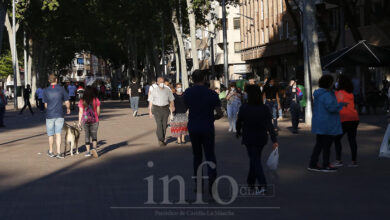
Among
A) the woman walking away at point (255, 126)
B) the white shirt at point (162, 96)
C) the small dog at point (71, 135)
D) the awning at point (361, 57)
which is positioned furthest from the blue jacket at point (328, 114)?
the awning at point (361, 57)

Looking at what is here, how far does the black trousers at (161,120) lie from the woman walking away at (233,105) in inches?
174

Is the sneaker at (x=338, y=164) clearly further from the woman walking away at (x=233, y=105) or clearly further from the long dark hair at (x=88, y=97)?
the woman walking away at (x=233, y=105)

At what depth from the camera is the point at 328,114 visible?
1247 centimetres

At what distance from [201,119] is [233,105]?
13.5 m

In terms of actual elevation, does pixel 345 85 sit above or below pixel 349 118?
above

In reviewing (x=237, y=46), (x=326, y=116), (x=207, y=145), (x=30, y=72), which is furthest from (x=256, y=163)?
(x=237, y=46)

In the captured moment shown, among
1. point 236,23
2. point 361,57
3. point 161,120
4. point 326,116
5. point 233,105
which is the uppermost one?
point 236,23

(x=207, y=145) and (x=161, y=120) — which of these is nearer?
(x=207, y=145)

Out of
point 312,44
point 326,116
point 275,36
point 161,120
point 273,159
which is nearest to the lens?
point 273,159

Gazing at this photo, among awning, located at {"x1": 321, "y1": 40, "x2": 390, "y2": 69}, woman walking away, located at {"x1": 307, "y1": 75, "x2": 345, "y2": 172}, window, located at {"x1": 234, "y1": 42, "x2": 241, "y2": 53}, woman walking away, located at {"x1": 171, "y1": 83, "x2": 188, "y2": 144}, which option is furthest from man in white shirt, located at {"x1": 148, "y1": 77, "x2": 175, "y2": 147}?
window, located at {"x1": 234, "y1": 42, "x2": 241, "y2": 53}

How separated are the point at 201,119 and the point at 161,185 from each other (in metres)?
1.72

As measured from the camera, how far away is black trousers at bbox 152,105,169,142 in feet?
62.3

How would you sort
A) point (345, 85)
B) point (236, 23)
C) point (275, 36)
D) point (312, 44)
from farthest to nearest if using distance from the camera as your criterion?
point (236, 23), point (275, 36), point (312, 44), point (345, 85)

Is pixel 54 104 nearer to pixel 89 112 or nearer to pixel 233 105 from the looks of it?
pixel 89 112
